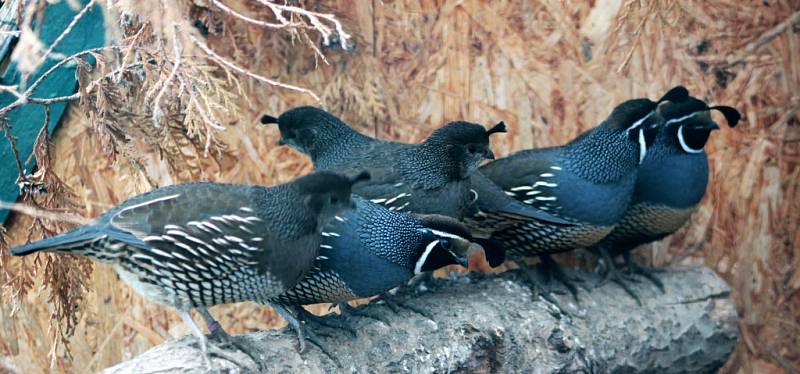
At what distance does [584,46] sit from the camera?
485 cm

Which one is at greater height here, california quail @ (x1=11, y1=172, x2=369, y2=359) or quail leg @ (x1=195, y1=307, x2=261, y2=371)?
california quail @ (x1=11, y1=172, x2=369, y2=359)

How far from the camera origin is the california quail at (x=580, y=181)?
14.5 ft

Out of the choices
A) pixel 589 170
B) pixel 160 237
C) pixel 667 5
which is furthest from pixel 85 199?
pixel 667 5

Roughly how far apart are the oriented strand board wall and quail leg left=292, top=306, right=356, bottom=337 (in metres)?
1.00

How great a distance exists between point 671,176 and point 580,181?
0.50 m

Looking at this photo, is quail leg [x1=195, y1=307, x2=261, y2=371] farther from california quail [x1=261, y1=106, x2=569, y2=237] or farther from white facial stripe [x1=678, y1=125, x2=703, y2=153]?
white facial stripe [x1=678, y1=125, x2=703, y2=153]

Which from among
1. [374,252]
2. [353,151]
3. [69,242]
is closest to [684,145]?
[353,151]

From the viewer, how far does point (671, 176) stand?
A: 4.68 m

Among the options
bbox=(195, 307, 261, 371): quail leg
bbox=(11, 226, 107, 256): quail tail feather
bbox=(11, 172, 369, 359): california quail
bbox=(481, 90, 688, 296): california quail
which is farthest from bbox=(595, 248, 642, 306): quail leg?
bbox=(11, 226, 107, 256): quail tail feather

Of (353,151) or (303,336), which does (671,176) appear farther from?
(303,336)

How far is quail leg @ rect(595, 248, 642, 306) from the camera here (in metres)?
4.74

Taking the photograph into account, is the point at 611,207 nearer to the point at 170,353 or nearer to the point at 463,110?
the point at 463,110

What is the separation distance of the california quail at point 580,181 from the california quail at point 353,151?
7cm

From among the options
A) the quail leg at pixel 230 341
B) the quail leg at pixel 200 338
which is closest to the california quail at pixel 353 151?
the quail leg at pixel 230 341
